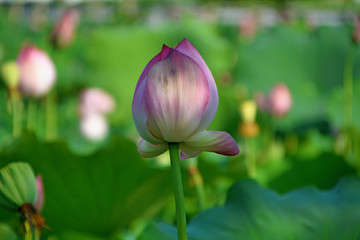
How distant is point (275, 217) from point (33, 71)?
0.48 m

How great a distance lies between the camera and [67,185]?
52cm

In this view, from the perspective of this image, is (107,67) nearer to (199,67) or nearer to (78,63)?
(78,63)

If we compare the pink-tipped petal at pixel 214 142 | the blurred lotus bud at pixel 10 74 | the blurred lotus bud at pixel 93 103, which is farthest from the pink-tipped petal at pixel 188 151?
the blurred lotus bud at pixel 93 103

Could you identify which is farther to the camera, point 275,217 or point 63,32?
point 63,32

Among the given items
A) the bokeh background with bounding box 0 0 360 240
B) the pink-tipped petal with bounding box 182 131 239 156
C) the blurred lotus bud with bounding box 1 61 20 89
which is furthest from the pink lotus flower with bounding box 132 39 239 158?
the blurred lotus bud with bounding box 1 61 20 89

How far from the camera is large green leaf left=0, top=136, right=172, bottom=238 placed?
1.67ft

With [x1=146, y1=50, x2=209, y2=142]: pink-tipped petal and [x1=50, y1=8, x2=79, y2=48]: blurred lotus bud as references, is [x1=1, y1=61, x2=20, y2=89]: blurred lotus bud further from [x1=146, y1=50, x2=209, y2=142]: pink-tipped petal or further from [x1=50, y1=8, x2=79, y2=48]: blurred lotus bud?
[x1=146, y1=50, x2=209, y2=142]: pink-tipped petal

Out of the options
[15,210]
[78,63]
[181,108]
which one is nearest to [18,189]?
[15,210]

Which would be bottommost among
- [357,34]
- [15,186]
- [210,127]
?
[210,127]

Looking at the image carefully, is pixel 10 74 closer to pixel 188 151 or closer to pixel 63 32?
pixel 63 32

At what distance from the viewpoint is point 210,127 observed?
41.4 inches

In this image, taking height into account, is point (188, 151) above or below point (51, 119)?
above

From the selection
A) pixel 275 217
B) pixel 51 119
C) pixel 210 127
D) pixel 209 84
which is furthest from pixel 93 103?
pixel 209 84

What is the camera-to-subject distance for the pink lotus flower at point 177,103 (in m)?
0.24
